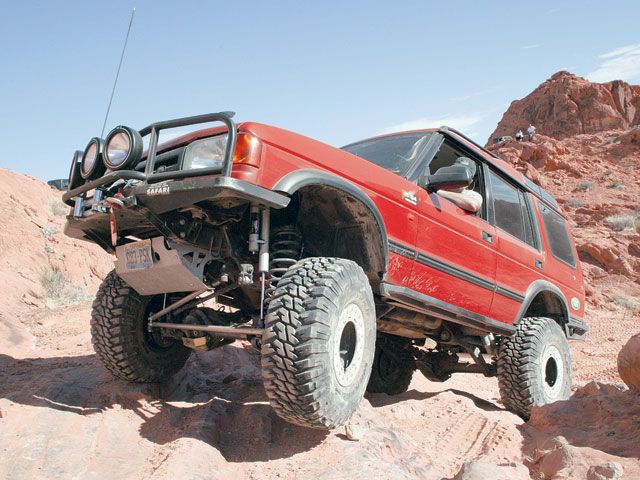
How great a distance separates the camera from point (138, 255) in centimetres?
325

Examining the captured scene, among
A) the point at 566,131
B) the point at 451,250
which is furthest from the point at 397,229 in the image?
the point at 566,131

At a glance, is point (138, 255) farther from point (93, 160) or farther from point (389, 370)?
point (389, 370)

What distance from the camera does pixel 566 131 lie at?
3981 centimetres

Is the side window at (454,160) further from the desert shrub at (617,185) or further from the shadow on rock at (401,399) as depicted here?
the desert shrub at (617,185)

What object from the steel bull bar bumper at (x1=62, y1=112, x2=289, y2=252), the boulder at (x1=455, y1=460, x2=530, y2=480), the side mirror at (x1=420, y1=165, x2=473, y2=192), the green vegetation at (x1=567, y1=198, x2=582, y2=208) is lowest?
the boulder at (x1=455, y1=460, x2=530, y2=480)

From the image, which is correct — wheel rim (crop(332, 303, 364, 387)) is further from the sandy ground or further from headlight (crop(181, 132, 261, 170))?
headlight (crop(181, 132, 261, 170))

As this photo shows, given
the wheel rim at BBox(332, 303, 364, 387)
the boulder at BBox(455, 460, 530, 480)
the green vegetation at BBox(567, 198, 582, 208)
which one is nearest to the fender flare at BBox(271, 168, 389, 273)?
the wheel rim at BBox(332, 303, 364, 387)

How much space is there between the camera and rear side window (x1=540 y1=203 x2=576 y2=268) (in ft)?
19.2

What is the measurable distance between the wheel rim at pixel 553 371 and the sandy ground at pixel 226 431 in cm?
55

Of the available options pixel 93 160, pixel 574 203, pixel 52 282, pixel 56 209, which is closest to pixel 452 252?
pixel 93 160

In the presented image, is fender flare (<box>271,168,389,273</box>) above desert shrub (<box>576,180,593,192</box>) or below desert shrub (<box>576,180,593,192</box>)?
below

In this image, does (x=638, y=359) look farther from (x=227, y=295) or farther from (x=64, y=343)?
(x=64, y=343)

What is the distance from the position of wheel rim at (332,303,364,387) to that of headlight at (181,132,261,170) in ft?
3.03

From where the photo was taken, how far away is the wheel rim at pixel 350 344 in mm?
2979
